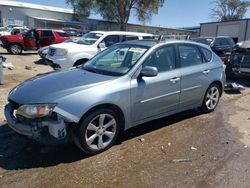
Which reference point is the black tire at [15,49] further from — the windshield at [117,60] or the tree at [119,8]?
the tree at [119,8]

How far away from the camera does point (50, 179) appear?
3172mm

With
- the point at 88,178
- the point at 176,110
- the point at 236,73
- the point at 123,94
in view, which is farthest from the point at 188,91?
the point at 236,73

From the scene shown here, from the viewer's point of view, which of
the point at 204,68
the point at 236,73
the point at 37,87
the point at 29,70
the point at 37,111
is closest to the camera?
the point at 37,111

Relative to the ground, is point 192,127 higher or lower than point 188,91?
lower

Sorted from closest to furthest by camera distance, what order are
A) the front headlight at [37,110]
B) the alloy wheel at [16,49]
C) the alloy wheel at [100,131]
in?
the front headlight at [37,110] → the alloy wheel at [100,131] → the alloy wheel at [16,49]

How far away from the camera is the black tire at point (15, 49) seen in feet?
56.3

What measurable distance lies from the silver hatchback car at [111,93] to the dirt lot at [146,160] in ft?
1.13

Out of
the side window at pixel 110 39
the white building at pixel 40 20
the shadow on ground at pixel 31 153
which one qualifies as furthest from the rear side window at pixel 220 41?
the white building at pixel 40 20

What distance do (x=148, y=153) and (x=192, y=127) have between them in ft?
4.70

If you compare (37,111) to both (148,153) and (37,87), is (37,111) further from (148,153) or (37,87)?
(148,153)

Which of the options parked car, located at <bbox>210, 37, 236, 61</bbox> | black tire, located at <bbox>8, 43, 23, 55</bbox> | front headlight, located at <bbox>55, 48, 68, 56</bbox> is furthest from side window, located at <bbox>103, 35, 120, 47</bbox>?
black tire, located at <bbox>8, 43, 23, 55</bbox>

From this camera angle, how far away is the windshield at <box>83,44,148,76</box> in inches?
166

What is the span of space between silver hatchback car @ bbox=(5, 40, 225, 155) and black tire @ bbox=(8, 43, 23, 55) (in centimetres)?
1424

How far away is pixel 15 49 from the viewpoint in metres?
17.4
